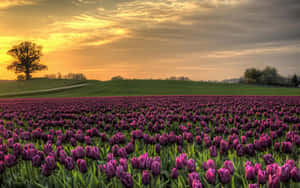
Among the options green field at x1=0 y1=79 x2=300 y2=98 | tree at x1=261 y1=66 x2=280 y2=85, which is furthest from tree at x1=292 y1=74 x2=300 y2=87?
green field at x1=0 y1=79 x2=300 y2=98

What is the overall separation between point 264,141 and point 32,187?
15.2ft

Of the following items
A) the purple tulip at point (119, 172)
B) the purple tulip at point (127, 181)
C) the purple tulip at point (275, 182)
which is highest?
the purple tulip at point (275, 182)

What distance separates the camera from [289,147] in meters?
4.78

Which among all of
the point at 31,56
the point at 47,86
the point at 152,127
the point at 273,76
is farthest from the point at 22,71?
the point at 273,76

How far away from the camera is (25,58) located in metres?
97.5

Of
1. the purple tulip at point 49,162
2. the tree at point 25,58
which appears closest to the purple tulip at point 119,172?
the purple tulip at point 49,162

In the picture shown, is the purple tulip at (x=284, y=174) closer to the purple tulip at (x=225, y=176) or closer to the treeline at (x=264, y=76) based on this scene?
the purple tulip at (x=225, y=176)

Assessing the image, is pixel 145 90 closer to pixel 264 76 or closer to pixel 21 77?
pixel 21 77

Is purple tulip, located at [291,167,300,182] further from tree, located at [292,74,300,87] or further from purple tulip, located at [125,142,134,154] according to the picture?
tree, located at [292,74,300,87]

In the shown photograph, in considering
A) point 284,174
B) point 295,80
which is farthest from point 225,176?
point 295,80

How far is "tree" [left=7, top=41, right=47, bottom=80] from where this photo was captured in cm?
9756

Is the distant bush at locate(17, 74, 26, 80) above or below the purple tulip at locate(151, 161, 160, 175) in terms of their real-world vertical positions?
above

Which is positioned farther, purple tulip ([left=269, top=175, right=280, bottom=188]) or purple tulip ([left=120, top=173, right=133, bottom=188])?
purple tulip ([left=120, top=173, right=133, bottom=188])

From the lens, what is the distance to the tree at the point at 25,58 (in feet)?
320
